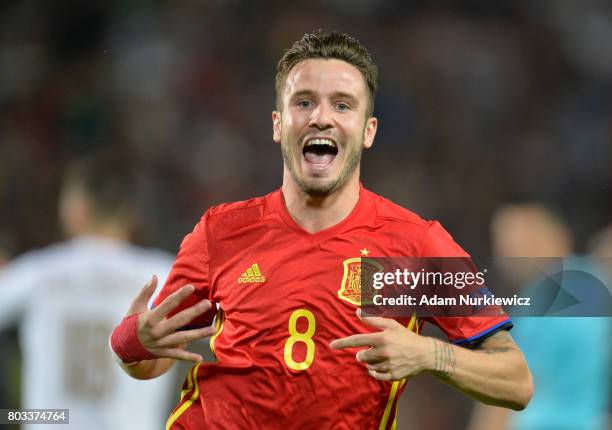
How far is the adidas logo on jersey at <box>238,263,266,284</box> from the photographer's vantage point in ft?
9.01

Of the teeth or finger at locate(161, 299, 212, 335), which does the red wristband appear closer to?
finger at locate(161, 299, 212, 335)

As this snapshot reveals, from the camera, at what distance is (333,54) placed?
288 centimetres

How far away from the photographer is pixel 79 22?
743 centimetres

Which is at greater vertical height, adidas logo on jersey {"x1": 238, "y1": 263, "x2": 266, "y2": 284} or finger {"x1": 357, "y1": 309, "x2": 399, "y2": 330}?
adidas logo on jersey {"x1": 238, "y1": 263, "x2": 266, "y2": 284}

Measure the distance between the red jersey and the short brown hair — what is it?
36cm

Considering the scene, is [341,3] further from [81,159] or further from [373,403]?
[373,403]

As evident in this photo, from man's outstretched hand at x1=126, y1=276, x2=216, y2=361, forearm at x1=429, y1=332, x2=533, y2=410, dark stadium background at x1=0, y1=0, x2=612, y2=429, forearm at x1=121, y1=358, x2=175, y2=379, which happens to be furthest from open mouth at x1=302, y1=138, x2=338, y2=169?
dark stadium background at x1=0, y1=0, x2=612, y2=429

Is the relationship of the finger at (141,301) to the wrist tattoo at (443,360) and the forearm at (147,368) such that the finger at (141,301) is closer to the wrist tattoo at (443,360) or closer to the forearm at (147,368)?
the forearm at (147,368)

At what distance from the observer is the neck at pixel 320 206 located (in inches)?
112

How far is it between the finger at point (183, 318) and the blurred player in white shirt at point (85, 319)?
5.60 ft

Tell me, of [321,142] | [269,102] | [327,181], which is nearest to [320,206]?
[327,181]

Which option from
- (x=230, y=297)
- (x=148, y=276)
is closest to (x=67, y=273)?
(x=148, y=276)

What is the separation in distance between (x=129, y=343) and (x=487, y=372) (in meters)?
1.04

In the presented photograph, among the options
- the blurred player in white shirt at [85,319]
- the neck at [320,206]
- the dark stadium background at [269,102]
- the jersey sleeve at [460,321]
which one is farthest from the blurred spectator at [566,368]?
the dark stadium background at [269,102]
